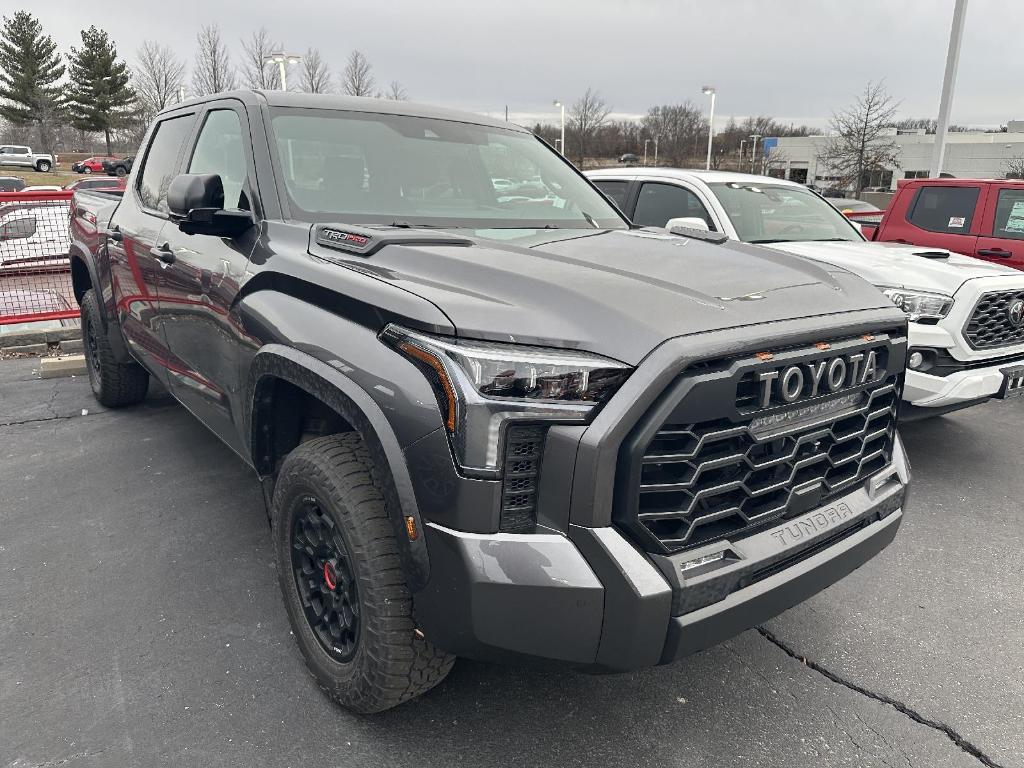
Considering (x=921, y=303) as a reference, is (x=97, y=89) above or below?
above

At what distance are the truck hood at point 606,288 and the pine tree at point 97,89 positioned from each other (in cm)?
6652

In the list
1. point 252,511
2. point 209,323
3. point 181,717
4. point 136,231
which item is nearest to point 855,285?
point 209,323

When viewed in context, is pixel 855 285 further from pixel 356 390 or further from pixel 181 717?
pixel 181 717

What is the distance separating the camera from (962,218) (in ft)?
23.7

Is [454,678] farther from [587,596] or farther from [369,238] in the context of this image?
[369,238]

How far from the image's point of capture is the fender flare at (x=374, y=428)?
1.90 metres

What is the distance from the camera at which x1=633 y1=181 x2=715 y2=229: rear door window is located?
588cm

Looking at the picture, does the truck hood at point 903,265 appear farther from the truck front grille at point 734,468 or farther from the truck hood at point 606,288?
the truck front grille at point 734,468

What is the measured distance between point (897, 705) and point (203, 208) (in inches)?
115

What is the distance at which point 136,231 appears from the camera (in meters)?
3.96

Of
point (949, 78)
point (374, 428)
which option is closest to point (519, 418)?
point (374, 428)

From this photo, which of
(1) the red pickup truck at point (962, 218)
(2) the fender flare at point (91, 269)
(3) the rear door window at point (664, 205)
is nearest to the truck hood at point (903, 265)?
(3) the rear door window at point (664, 205)

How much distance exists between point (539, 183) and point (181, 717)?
2.58 meters

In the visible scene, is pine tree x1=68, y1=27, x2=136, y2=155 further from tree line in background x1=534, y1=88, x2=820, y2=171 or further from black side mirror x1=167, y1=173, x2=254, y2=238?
black side mirror x1=167, y1=173, x2=254, y2=238
